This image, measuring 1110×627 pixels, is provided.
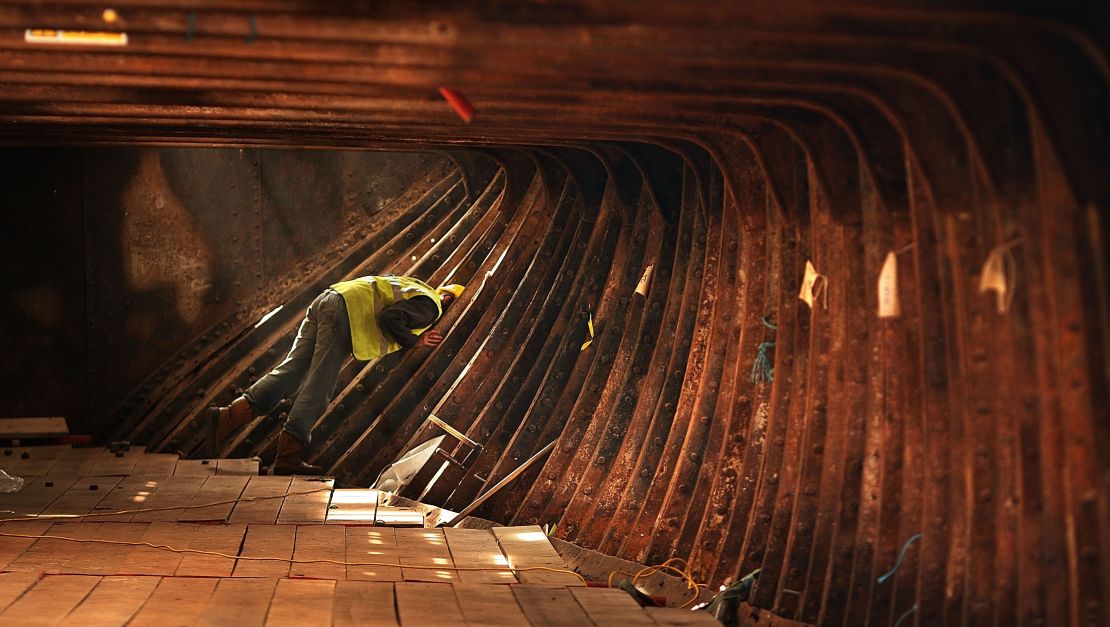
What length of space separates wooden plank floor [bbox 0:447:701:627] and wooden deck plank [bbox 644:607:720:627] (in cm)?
1

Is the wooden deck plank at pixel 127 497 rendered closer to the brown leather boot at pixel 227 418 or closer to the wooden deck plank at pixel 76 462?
the wooden deck plank at pixel 76 462

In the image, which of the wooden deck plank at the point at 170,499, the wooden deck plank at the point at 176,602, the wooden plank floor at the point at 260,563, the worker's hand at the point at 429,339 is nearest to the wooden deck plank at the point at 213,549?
the wooden plank floor at the point at 260,563

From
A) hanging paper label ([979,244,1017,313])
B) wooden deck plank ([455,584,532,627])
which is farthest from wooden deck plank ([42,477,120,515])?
hanging paper label ([979,244,1017,313])

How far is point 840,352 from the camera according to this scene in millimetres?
4918

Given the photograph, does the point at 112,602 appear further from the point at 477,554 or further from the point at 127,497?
the point at 127,497

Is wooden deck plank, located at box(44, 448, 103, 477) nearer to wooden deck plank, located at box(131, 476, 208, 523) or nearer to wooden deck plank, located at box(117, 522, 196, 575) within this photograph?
wooden deck plank, located at box(131, 476, 208, 523)

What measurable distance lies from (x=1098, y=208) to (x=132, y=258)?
26.1ft

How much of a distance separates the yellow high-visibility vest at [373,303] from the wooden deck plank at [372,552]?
2229 millimetres

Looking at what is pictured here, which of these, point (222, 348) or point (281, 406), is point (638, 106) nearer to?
point (281, 406)

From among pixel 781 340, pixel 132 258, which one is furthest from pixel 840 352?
pixel 132 258

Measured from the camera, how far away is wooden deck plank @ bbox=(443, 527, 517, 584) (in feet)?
17.1

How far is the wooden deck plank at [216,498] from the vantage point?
250 inches

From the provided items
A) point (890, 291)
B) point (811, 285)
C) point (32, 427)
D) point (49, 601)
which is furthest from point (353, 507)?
point (32, 427)

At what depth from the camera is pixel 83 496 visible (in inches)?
269
